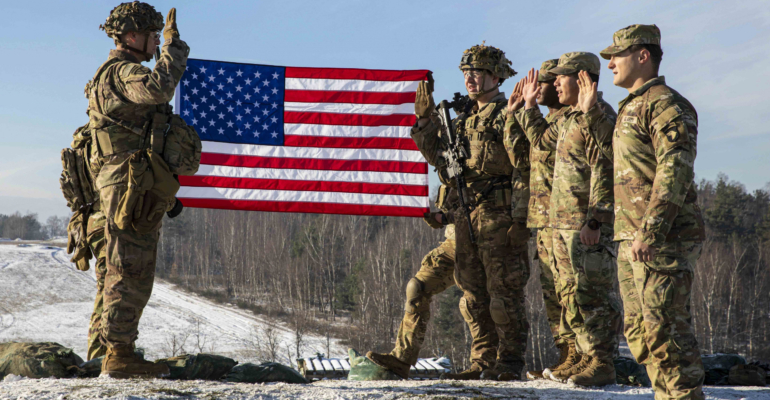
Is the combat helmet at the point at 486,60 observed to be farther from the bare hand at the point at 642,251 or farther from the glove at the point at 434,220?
the bare hand at the point at 642,251

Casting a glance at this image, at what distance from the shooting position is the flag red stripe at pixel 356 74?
7.66 m

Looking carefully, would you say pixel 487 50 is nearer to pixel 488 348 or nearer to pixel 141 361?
pixel 488 348

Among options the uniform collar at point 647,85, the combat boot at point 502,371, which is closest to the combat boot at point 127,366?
the combat boot at point 502,371

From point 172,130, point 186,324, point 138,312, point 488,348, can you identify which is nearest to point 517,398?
point 488,348

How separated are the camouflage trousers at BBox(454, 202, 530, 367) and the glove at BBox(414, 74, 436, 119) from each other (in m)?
0.95

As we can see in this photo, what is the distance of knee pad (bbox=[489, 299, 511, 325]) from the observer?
5.01 m

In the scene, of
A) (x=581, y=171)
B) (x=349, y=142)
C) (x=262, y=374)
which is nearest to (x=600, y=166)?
(x=581, y=171)

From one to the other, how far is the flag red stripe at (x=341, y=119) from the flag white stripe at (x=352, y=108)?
5cm

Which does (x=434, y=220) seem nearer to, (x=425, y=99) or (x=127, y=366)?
(x=425, y=99)

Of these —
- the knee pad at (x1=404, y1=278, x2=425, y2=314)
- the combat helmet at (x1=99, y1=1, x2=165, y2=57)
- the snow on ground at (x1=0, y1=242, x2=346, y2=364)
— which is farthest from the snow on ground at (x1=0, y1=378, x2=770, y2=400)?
the snow on ground at (x1=0, y1=242, x2=346, y2=364)

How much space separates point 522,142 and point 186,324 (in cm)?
4025

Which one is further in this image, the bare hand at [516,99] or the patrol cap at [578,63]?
the bare hand at [516,99]

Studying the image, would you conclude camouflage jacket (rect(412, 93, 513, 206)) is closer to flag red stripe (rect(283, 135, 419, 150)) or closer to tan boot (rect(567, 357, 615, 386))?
tan boot (rect(567, 357, 615, 386))

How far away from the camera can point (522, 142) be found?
195 inches
